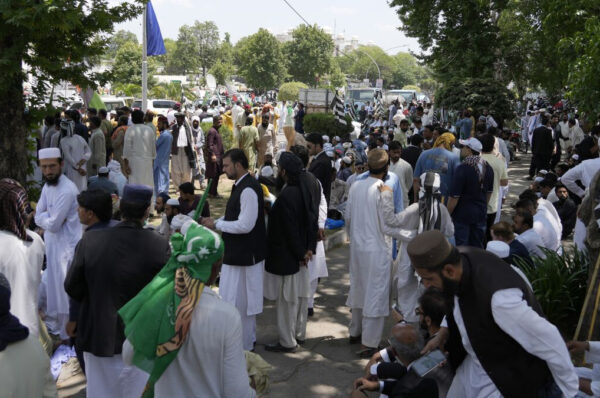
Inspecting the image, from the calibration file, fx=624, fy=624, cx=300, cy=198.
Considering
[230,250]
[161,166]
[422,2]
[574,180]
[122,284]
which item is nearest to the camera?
[122,284]

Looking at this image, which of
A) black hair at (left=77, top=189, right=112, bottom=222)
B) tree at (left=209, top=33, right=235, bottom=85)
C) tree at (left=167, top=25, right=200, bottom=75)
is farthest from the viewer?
tree at (left=167, top=25, right=200, bottom=75)

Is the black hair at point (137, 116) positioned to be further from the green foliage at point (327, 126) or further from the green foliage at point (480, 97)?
the green foliage at point (480, 97)

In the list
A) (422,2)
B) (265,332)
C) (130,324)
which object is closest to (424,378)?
(130,324)

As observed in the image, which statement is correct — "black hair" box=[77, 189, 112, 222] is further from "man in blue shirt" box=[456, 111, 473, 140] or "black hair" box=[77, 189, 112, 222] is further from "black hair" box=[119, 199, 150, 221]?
"man in blue shirt" box=[456, 111, 473, 140]

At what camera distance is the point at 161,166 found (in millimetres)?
11820

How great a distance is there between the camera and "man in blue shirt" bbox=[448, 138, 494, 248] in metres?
7.60

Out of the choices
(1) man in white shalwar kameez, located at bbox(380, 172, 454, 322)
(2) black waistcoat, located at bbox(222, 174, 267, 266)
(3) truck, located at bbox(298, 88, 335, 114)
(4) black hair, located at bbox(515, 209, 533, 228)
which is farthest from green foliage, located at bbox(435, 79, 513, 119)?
(2) black waistcoat, located at bbox(222, 174, 267, 266)

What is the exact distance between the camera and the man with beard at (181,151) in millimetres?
12638

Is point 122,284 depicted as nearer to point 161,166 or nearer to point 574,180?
point 574,180

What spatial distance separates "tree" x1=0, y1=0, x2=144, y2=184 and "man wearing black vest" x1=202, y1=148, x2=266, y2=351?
2649mm

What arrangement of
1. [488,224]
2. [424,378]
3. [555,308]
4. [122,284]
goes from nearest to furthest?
[424,378] → [122,284] → [555,308] → [488,224]

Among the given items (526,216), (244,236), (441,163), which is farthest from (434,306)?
(441,163)

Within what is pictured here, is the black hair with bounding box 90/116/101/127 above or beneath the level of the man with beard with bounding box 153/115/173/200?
above

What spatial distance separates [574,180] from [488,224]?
1.50 meters
